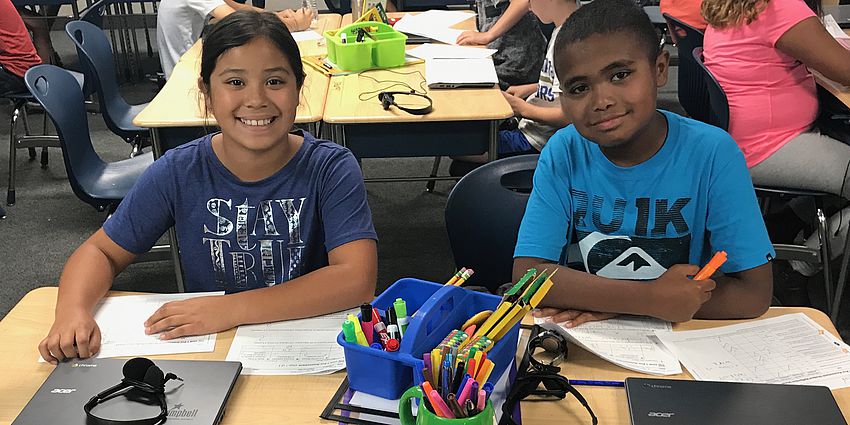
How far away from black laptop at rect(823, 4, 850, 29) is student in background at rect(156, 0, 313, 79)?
2.30 metres

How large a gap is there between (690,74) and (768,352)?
5.90 feet

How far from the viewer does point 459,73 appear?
279cm

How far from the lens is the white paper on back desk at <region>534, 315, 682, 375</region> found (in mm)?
1163

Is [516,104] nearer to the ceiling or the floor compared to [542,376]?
nearer to the floor

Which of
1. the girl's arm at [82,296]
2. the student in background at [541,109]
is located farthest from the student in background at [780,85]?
the girl's arm at [82,296]

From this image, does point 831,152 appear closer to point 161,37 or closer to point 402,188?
point 402,188

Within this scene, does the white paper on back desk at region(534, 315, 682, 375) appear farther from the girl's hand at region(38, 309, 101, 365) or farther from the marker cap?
the girl's hand at region(38, 309, 101, 365)

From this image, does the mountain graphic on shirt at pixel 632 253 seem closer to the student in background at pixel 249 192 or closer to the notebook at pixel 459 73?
the student in background at pixel 249 192

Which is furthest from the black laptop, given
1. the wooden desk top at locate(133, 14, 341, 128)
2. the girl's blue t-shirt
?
the girl's blue t-shirt

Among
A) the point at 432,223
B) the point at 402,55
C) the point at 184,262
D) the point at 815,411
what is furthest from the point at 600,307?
the point at 432,223

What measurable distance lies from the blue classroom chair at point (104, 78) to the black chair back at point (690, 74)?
2.06 metres

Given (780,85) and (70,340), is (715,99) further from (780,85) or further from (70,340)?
(70,340)

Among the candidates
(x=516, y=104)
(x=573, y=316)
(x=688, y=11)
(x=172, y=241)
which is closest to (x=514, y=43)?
(x=516, y=104)

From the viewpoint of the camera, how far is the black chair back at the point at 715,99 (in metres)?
2.36
